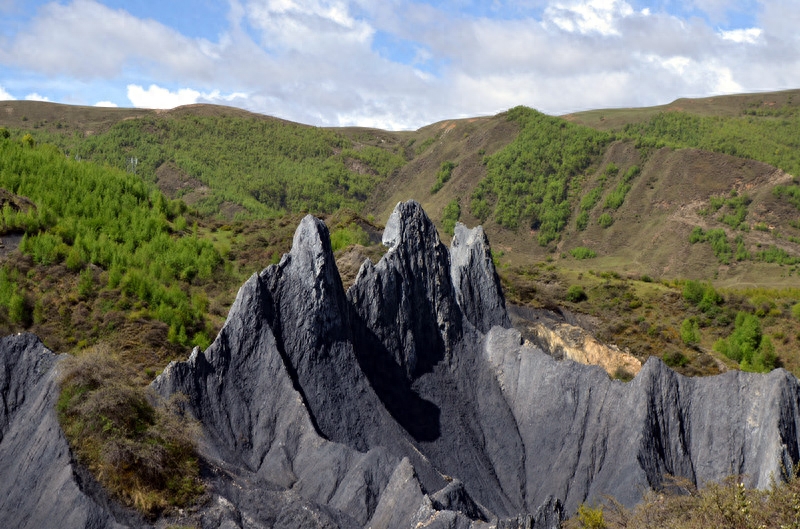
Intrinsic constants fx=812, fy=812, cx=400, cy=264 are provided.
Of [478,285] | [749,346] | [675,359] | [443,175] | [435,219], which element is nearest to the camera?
[478,285]

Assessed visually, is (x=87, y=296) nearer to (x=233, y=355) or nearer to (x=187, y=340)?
(x=187, y=340)

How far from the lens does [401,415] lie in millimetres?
36062

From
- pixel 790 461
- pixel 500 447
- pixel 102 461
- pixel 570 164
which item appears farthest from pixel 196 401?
pixel 570 164

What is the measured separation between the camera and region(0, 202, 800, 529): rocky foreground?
83.3 feet

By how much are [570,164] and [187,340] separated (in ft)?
374

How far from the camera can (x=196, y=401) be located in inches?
1220

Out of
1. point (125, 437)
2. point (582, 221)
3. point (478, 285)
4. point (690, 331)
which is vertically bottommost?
point (690, 331)

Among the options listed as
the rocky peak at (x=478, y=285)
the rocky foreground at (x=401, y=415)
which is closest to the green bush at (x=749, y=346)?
the rocky peak at (x=478, y=285)

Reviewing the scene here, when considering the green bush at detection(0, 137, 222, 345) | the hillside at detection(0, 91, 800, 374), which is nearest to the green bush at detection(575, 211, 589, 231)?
the hillside at detection(0, 91, 800, 374)

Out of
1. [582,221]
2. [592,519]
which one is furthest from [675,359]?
[582,221]

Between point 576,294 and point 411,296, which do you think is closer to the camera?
point 411,296

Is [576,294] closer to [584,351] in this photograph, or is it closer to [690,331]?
[690,331]

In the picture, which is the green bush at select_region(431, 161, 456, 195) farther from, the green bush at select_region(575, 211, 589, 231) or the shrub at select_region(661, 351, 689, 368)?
the shrub at select_region(661, 351, 689, 368)

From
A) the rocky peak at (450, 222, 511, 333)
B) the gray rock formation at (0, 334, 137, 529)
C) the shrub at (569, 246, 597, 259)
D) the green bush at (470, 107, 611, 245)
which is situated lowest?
the shrub at (569, 246, 597, 259)
